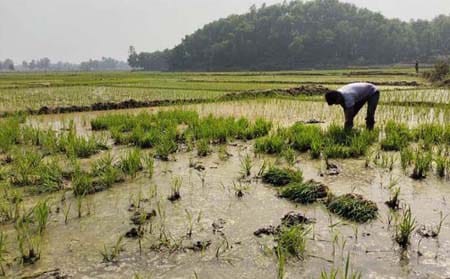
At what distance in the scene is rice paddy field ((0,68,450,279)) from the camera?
2.32 meters

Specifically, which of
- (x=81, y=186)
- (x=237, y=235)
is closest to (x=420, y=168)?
(x=237, y=235)

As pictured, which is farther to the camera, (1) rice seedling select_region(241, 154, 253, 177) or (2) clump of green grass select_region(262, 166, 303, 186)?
(1) rice seedling select_region(241, 154, 253, 177)

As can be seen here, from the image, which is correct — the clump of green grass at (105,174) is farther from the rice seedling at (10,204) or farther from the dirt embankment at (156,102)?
the dirt embankment at (156,102)

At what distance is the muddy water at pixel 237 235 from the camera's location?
7.40 feet

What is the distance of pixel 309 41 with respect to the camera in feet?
195

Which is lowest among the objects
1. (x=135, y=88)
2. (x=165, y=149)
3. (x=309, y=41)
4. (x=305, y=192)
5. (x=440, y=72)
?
(x=305, y=192)

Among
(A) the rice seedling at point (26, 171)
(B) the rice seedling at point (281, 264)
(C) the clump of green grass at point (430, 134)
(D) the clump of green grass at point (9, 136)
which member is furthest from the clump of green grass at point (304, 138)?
(D) the clump of green grass at point (9, 136)

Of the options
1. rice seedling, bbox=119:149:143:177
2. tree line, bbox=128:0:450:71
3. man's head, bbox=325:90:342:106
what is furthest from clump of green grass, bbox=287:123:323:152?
tree line, bbox=128:0:450:71

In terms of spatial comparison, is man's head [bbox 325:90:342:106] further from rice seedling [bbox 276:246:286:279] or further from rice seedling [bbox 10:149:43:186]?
rice seedling [bbox 10:149:43:186]

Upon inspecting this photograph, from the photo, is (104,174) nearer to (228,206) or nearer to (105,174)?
(105,174)

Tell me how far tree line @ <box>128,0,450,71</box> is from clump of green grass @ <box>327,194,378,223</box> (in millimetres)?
52534

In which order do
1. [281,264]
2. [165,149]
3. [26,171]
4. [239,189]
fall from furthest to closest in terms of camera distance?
[165,149] < [26,171] < [239,189] < [281,264]

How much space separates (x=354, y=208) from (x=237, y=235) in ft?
3.24

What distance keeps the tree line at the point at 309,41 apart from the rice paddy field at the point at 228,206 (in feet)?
167
